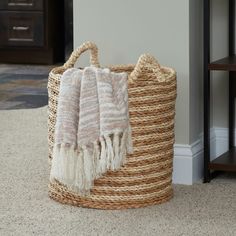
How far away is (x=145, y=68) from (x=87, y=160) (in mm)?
322

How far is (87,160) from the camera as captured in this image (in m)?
2.28

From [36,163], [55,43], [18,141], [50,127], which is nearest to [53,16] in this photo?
[55,43]

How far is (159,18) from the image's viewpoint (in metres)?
2.63

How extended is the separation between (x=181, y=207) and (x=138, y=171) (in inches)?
6.4

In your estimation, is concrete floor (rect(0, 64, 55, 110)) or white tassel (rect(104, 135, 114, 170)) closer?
white tassel (rect(104, 135, 114, 170))

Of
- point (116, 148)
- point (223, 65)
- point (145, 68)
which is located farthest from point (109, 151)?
point (223, 65)

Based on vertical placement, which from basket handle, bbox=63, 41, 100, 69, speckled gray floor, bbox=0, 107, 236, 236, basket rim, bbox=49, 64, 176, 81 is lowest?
speckled gray floor, bbox=0, 107, 236, 236

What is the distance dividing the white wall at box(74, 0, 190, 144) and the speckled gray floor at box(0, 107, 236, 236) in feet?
0.80

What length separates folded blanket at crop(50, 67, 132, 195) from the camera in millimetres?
2271

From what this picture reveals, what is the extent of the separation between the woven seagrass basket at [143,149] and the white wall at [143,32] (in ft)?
0.66

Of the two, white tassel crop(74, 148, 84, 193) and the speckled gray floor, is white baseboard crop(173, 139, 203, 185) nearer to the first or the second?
the speckled gray floor

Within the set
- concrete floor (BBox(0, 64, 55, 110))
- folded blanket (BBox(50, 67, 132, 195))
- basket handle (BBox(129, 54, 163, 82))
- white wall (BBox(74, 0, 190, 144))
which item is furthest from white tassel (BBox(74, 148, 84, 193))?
concrete floor (BBox(0, 64, 55, 110))

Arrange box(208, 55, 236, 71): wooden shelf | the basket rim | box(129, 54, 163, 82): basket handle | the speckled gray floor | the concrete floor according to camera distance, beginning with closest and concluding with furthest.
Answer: the speckled gray floor, box(129, 54, 163, 82): basket handle, the basket rim, box(208, 55, 236, 71): wooden shelf, the concrete floor

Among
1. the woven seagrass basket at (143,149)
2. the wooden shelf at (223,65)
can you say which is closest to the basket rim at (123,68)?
the woven seagrass basket at (143,149)
